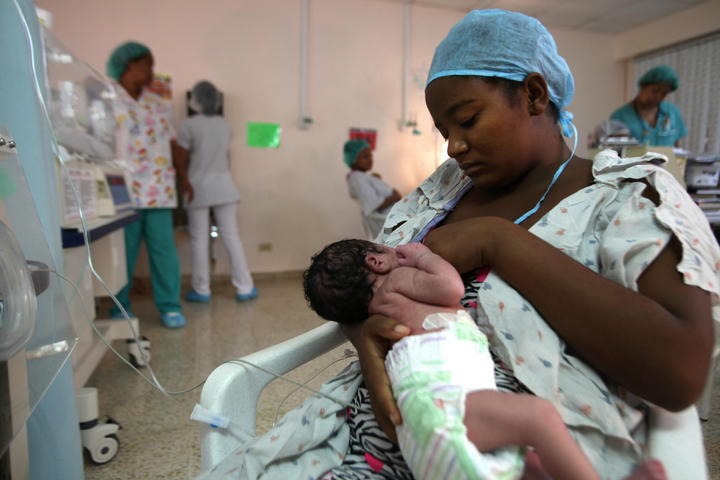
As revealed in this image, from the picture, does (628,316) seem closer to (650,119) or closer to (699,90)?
(650,119)

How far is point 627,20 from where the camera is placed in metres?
4.94

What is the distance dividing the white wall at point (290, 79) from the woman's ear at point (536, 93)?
3.71 m

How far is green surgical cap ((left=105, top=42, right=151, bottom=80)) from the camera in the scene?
2.62 meters

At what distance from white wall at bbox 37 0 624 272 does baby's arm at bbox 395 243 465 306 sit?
3729 millimetres

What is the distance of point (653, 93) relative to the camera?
322cm

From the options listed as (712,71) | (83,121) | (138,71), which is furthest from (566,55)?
(83,121)

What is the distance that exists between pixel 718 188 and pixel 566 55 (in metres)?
3.53

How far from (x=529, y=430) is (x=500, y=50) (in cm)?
65

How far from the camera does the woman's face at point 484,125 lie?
0.83 m

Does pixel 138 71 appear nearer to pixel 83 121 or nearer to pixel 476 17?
pixel 83 121

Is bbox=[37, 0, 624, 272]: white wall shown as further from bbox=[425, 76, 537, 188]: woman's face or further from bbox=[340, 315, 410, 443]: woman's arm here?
bbox=[340, 315, 410, 443]: woman's arm

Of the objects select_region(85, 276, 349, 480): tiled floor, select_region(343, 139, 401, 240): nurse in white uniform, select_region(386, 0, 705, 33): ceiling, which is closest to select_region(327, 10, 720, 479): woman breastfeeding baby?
select_region(85, 276, 349, 480): tiled floor

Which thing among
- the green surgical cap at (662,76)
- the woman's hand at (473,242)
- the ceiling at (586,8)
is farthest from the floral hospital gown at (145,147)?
the green surgical cap at (662,76)

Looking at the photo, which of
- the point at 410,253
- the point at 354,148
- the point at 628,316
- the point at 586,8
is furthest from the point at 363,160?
the point at 628,316
